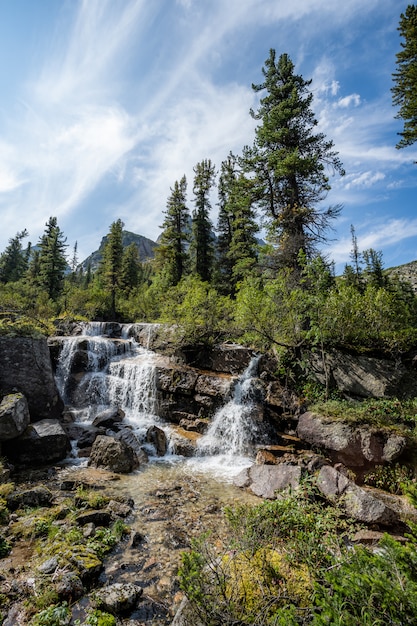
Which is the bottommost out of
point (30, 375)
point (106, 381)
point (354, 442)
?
point (354, 442)

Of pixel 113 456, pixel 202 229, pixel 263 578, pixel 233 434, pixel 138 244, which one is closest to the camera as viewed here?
pixel 263 578

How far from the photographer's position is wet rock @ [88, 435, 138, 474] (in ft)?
32.5

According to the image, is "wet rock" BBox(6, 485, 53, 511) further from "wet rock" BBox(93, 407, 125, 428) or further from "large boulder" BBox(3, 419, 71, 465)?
"wet rock" BBox(93, 407, 125, 428)

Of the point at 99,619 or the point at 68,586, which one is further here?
the point at 68,586

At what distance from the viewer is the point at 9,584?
4734 millimetres

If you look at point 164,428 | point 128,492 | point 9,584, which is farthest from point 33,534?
point 164,428

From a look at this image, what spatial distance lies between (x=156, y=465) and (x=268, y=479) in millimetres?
4231

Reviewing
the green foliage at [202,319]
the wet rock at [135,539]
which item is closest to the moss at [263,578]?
the wet rock at [135,539]

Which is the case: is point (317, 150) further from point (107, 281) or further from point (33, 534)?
point (107, 281)

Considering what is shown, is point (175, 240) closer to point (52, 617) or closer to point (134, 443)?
point (134, 443)

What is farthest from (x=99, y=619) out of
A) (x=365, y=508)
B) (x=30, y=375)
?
(x=30, y=375)

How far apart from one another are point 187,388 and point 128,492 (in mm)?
6552

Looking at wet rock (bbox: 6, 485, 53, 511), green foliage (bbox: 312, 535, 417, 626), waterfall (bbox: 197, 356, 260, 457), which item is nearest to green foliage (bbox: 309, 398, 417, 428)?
waterfall (bbox: 197, 356, 260, 457)

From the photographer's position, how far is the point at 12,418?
9.76 metres
